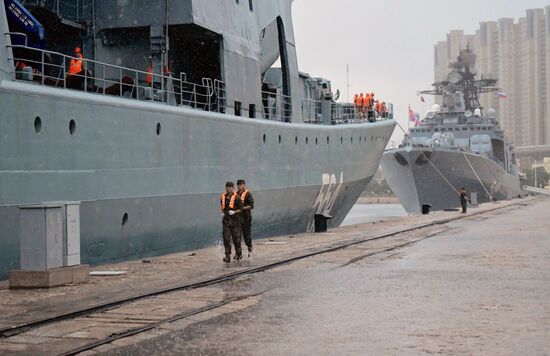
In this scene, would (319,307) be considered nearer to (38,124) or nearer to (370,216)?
(38,124)

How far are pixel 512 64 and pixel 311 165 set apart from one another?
17531 cm

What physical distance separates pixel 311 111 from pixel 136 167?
54.5 ft

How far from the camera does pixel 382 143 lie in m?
41.0

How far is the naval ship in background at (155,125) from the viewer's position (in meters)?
16.1

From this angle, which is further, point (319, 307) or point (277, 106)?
point (277, 106)

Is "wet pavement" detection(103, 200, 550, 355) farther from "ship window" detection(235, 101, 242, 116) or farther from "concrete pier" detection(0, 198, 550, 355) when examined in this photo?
"ship window" detection(235, 101, 242, 116)

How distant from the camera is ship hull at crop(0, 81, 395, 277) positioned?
611 inches

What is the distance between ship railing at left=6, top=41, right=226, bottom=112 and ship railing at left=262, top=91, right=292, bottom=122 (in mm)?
3386

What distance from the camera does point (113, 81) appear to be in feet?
64.7

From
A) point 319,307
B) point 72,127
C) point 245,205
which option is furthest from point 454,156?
point 319,307

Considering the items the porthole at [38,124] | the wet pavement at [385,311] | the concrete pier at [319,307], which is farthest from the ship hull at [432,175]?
the porthole at [38,124]

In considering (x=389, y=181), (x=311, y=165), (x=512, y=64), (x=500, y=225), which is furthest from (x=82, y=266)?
(x=512, y=64)

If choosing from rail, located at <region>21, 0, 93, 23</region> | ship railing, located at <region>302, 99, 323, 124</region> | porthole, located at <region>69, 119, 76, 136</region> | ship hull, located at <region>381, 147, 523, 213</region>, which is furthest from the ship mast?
porthole, located at <region>69, 119, 76, 136</region>

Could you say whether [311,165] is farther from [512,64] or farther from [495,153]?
[512,64]
